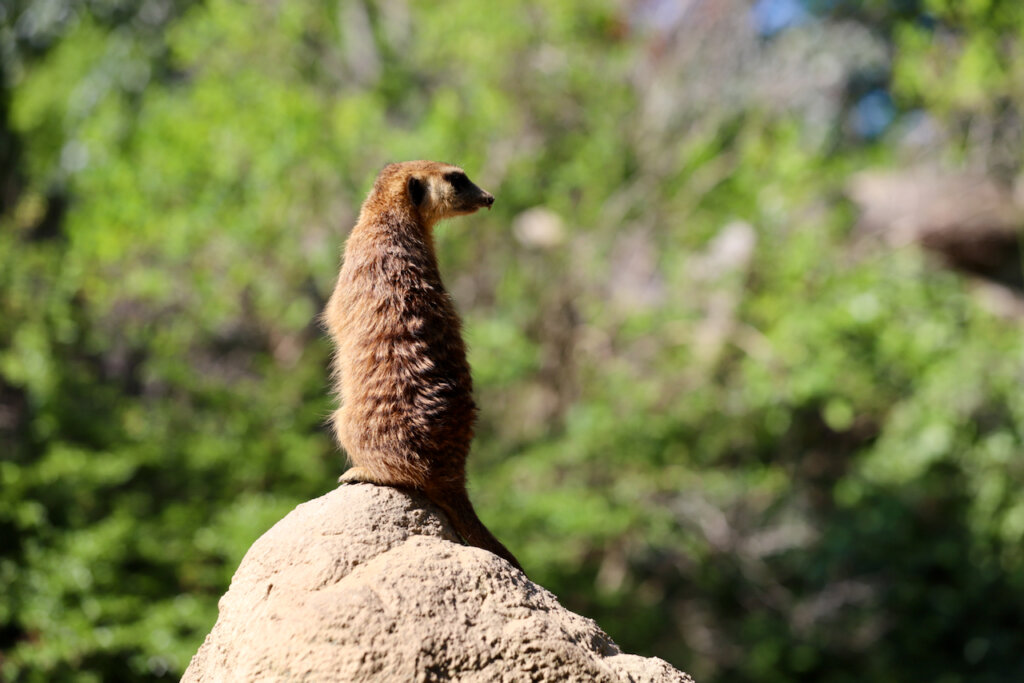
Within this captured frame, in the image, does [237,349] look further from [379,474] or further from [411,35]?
[379,474]

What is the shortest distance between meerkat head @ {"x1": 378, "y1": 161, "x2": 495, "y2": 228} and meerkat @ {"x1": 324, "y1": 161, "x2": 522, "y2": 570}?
0.14m

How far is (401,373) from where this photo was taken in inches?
127

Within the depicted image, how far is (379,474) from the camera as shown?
3203mm

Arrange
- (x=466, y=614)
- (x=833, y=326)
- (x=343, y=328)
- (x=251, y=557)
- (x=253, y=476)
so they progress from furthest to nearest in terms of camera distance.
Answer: (x=833, y=326) < (x=253, y=476) < (x=343, y=328) < (x=251, y=557) < (x=466, y=614)

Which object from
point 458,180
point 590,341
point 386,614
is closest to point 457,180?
point 458,180

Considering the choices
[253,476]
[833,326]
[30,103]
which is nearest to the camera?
[253,476]

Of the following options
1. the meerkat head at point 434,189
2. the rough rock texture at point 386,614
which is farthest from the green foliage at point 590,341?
the rough rock texture at point 386,614

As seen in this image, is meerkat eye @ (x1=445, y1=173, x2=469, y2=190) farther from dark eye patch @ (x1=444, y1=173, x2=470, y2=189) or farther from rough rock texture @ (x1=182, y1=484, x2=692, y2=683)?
rough rock texture @ (x1=182, y1=484, x2=692, y2=683)

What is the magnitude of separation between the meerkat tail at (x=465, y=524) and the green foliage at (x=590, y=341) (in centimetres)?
406

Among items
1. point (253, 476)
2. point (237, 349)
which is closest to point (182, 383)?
point (253, 476)

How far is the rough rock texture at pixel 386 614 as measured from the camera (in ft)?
8.86

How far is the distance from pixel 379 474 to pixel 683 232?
6.79 meters

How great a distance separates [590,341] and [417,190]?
5.96 meters

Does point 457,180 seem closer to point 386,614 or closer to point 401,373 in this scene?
point 401,373
